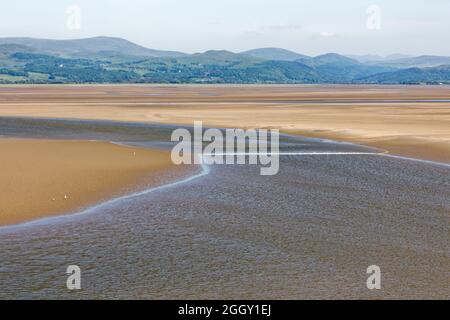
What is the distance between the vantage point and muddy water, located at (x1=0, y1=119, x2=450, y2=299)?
11.6m

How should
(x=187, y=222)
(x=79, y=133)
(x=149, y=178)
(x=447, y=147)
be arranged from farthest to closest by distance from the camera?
(x=79, y=133), (x=447, y=147), (x=149, y=178), (x=187, y=222)

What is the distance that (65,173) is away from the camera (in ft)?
72.2

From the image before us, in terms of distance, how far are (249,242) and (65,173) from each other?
32.6 ft

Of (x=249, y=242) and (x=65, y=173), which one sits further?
(x=65, y=173)

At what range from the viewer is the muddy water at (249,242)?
1159 cm

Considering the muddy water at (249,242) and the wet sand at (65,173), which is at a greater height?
the wet sand at (65,173)

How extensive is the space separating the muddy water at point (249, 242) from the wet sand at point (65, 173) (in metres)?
1.17

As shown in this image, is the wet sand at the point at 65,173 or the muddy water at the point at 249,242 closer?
the muddy water at the point at 249,242

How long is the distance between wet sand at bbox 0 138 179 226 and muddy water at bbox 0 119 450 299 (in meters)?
1.17

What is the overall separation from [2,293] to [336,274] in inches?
250

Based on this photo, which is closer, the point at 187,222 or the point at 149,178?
the point at 187,222

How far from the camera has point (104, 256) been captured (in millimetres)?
13242
